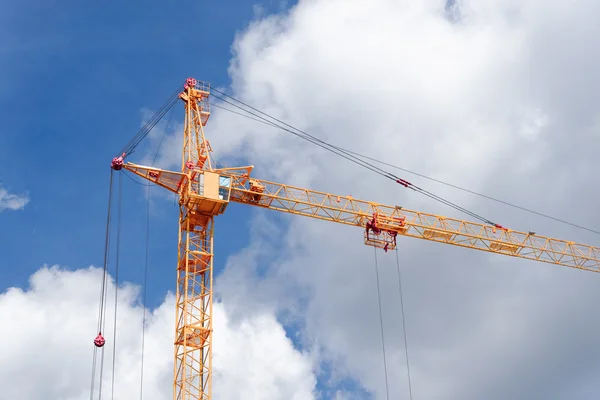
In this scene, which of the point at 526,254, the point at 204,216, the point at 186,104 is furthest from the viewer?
the point at 526,254

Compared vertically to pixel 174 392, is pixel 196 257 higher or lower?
higher

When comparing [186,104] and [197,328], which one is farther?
[186,104]

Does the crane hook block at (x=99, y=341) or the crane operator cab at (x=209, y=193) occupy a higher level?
the crane operator cab at (x=209, y=193)

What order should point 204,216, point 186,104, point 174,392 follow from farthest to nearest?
point 186,104 → point 204,216 → point 174,392

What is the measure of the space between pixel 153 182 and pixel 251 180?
8517mm

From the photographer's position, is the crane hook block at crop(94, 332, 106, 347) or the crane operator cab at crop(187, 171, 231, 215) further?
the crane operator cab at crop(187, 171, 231, 215)

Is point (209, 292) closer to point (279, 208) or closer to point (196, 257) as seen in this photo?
point (196, 257)

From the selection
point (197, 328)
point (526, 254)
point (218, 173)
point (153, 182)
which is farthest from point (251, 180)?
point (526, 254)

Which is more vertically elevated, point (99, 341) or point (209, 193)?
point (209, 193)

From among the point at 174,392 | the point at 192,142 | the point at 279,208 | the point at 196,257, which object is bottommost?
the point at 174,392

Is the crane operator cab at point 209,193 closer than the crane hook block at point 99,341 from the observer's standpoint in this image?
No

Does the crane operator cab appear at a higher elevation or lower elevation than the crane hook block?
higher

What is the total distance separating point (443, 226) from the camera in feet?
302

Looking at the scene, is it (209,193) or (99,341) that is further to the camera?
(209,193)
